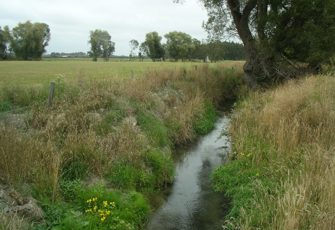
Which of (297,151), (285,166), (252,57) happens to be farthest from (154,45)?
(285,166)

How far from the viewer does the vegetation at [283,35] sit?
19.7 meters

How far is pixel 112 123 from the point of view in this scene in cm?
1111

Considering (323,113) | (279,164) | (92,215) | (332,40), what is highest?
(332,40)

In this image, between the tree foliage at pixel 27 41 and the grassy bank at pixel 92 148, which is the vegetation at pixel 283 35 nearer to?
the grassy bank at pixel 92 148

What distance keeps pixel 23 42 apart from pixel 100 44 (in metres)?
38.5

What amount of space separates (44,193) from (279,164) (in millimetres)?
4808

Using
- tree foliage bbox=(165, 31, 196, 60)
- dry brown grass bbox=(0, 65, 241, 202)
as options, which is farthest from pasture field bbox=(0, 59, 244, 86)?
tree foliage bbox=(165, 31, 196, 60)

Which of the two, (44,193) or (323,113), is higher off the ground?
(323,113)

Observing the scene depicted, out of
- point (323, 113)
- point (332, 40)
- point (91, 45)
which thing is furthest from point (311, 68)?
point (91, 45)

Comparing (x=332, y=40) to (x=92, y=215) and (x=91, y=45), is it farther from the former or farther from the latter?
(x=91, y=45)

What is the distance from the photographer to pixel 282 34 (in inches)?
831

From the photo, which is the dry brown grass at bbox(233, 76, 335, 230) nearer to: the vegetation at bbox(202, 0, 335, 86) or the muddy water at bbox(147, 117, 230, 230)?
the muddy water at bbox(147, 117, 230, 230)

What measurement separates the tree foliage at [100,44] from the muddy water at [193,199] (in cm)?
11118

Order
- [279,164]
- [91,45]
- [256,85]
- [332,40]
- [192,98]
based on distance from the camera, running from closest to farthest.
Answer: [279,164], [192,98], [332,40], [256,85], [91,45]
